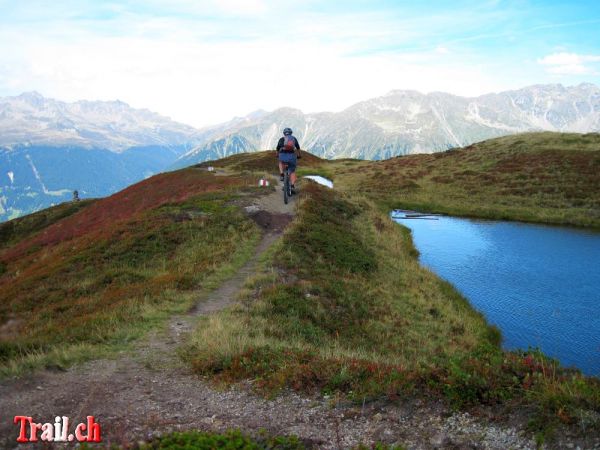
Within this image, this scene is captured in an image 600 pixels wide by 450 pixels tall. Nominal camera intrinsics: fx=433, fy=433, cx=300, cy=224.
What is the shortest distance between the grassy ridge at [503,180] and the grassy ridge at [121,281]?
1279 inches

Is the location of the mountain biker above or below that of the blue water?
above

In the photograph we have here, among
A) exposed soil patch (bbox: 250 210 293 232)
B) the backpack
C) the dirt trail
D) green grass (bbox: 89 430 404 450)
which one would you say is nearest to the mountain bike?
the backpack

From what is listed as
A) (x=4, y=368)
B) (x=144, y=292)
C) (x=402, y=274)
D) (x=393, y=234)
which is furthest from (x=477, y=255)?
(x=4, y=368)

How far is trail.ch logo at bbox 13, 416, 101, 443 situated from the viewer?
23.9ft

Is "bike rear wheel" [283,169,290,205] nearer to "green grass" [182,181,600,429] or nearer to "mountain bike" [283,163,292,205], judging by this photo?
"mountain bike" [283,163,292,205]

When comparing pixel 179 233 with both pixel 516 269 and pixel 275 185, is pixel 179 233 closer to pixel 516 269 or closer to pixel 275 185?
pixel 275 185

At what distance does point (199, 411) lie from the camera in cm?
857

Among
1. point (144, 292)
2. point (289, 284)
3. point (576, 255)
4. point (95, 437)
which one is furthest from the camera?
point (576, 255)

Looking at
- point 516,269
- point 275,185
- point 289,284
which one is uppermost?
point 275,185

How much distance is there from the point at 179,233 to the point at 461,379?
21.7 meters

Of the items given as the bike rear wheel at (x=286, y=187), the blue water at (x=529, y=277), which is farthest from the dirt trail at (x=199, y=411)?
the bike rear wheel at (x=286, y=187)

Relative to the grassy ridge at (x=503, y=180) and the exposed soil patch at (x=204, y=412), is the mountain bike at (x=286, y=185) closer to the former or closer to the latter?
the exposed soil patch at (x=204, y=412)

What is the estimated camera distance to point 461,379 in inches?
332

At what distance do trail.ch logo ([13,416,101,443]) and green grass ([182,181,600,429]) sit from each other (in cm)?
313
